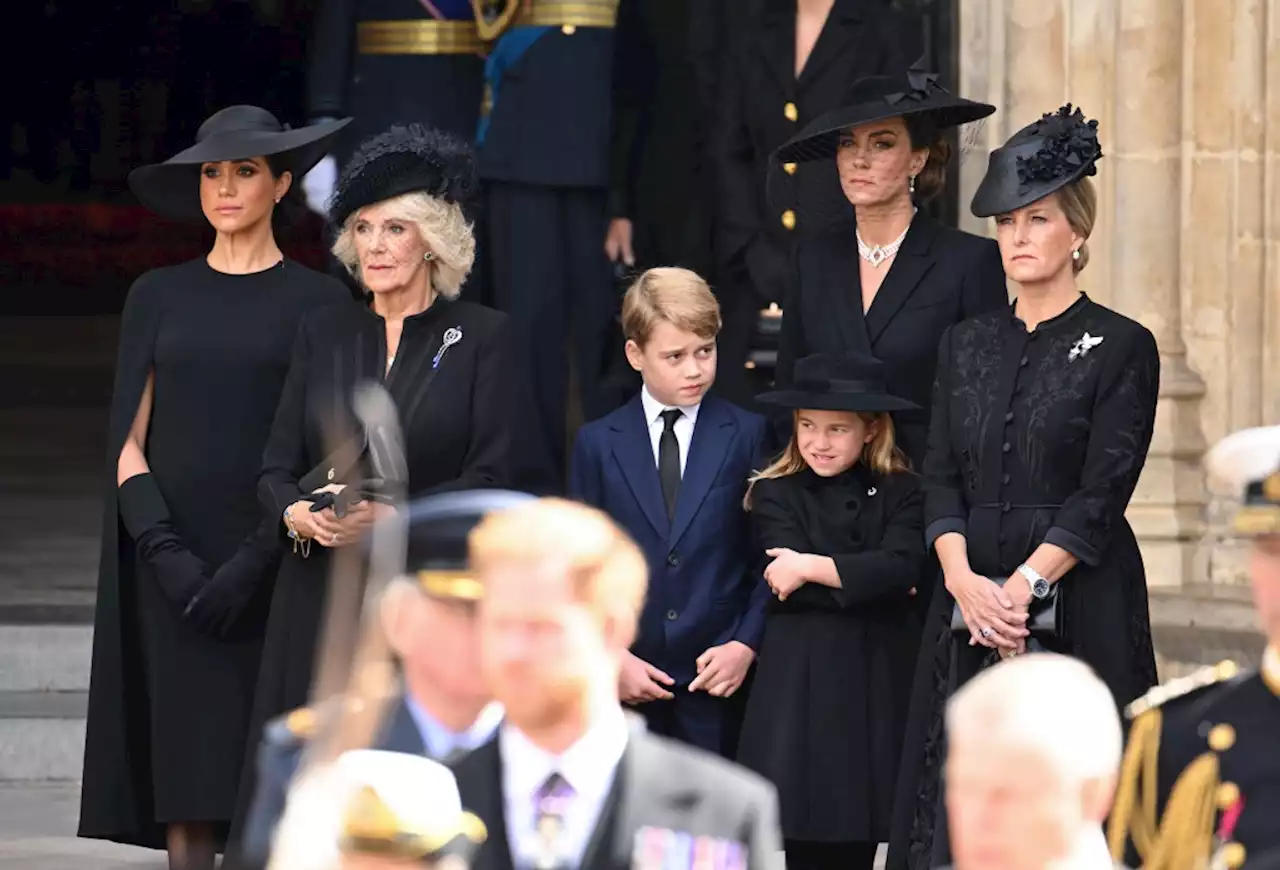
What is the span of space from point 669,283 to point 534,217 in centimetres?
172

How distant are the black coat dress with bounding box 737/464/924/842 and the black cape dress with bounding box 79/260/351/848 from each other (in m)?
1.07

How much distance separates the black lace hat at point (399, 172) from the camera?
18.9 ft

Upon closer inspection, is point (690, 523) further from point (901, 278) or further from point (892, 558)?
point (901, 278)

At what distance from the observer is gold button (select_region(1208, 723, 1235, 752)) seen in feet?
12.7

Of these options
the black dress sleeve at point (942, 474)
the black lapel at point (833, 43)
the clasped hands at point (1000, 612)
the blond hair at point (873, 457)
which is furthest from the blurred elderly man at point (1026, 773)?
the black lapel at point (833, 43)

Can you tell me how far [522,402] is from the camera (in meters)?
7.48

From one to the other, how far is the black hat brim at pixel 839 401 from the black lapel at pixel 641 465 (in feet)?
1.06

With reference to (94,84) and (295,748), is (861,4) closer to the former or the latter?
(295,748)

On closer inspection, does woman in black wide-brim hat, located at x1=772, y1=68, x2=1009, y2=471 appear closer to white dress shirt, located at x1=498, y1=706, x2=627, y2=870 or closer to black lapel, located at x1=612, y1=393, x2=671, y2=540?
black lapel, located at x1=612, y1=393, x2=671, y2=540

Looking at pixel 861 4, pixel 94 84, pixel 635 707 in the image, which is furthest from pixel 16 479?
pixel 94 84

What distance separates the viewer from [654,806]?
3.14 meters

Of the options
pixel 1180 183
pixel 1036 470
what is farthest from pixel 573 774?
pixel 1180 183

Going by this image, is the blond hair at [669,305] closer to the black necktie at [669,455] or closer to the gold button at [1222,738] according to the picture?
the black necktie at [669,455]

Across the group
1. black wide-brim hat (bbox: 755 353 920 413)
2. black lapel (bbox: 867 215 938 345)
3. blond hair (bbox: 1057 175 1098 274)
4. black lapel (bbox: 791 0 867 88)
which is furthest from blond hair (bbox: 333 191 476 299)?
black lapel (bbox: 791 0 867 88)
